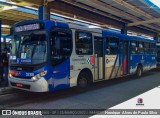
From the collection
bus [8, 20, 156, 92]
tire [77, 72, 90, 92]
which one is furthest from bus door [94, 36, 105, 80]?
tire [77, 72, 90, 92]

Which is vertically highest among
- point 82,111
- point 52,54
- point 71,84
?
point 52,54

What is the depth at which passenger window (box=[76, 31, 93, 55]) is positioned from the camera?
29.8ft

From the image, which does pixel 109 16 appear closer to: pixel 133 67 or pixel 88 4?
pixel 88 4

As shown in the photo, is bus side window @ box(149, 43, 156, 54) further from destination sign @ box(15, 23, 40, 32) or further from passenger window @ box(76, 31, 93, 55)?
destination sign @ box(15, 23, 40, 32)

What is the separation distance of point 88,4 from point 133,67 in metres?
5.00

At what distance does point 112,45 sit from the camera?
1172 centimetres

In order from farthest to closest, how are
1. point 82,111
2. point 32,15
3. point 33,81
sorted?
point 32,15 → point 33,81 → point 82,111

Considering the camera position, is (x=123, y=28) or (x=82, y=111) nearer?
(x=82, y=111)

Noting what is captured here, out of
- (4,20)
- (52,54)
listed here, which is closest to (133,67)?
(52,54)

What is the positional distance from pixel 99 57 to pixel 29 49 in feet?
12.6

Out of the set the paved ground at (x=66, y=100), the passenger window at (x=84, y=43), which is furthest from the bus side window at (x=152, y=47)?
the passenger window at (x=84, y=43)

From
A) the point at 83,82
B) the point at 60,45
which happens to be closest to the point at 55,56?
the point at 60,45

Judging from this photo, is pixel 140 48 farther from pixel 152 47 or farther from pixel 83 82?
pixel 83 82

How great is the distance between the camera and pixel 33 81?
756cm
